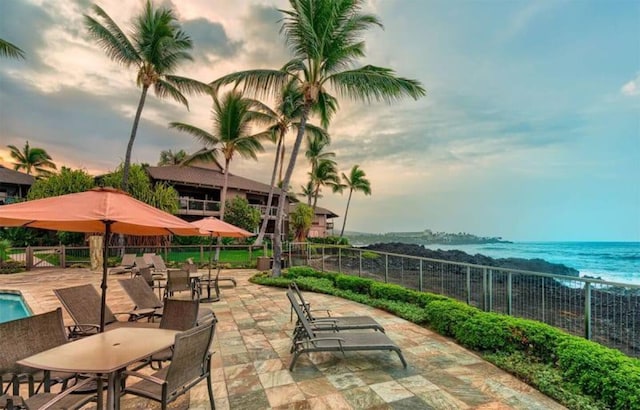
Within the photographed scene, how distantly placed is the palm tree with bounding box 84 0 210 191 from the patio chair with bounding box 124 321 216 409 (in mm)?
15764

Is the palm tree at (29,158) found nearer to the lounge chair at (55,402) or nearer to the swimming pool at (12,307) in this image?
the swimming pool at (12,307)

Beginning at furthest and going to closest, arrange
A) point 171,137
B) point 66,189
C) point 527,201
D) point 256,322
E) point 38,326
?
point 171,137, point 527,201, point 66,189, point 256,322, point 38,326

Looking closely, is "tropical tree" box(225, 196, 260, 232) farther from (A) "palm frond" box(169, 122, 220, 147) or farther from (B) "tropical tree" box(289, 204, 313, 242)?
(B) "tropical tree" box(289, 204, 313, 242)

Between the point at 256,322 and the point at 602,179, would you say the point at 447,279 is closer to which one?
the point at 256,322

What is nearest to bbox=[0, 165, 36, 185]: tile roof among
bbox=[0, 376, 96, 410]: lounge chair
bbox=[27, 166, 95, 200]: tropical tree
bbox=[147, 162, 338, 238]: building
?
bbox=[27, 166, 95, 200]: tropical tree

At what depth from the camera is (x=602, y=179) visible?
787 inches

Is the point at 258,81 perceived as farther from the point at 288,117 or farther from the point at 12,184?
the point at 12,184

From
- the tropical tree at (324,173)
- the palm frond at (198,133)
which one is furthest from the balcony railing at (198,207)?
the tropical tree at (324,173)

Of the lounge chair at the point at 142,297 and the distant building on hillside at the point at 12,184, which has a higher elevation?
the distant building on hillside at the point at 12,184

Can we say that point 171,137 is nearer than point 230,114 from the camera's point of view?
No

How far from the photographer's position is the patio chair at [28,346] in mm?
2783

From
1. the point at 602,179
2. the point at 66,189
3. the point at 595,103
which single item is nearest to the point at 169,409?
the point at 66,189

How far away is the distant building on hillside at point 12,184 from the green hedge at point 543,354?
104ft

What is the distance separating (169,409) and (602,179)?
26197mm
